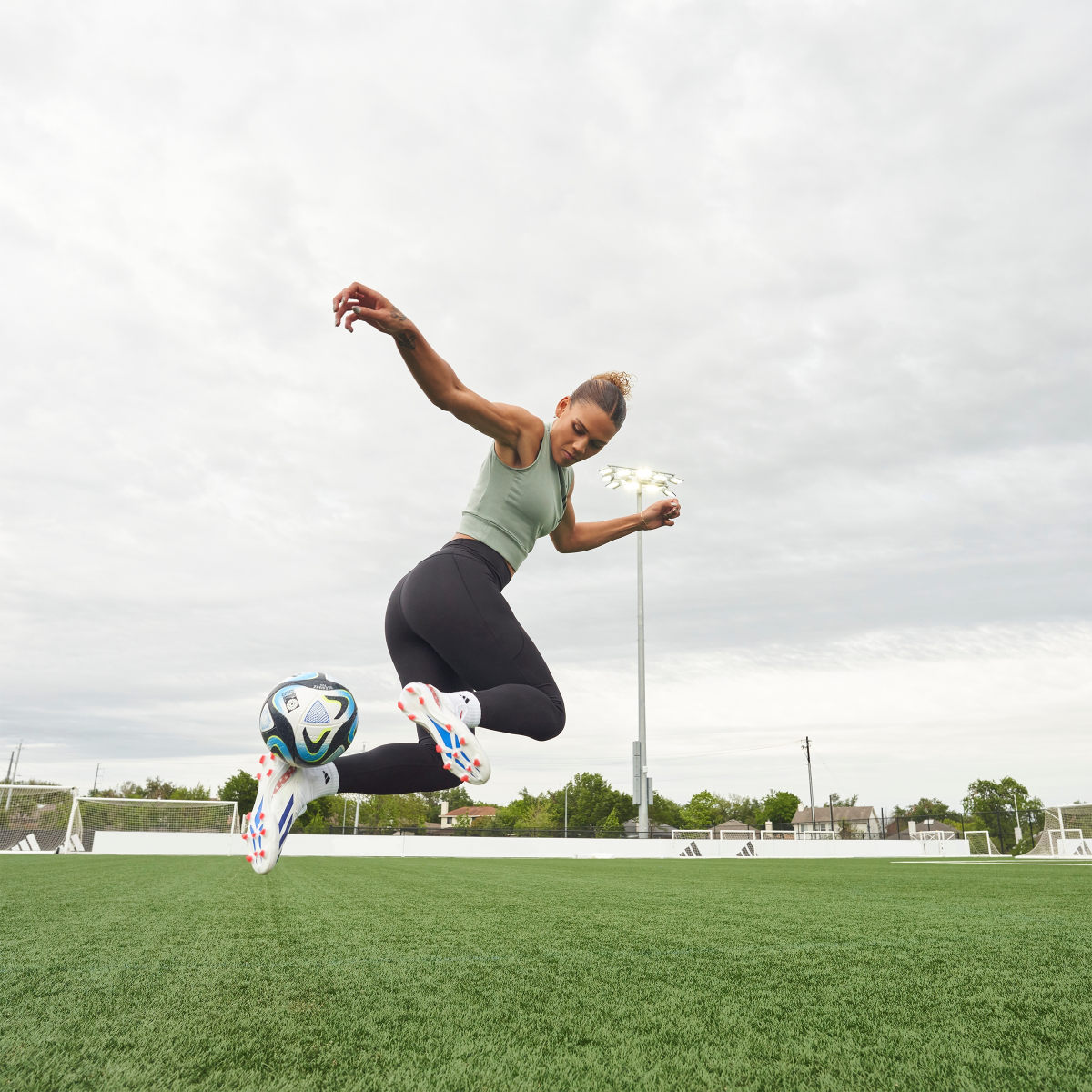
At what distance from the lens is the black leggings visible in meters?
2.73

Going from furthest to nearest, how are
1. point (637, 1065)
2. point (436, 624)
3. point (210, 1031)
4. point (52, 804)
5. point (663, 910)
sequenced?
point (52, 804) < point (663, 910) < point (436, 624) < point (210, 1031) < point (637, 1065)

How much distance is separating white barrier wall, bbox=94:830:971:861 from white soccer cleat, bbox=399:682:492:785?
19620 mm

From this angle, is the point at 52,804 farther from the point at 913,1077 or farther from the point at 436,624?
the point at 913,1077

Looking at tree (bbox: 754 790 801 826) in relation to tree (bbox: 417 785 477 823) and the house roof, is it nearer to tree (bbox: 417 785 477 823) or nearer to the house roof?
the house roof

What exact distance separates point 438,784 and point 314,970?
0.71 metres

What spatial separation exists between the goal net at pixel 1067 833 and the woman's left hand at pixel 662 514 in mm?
22580

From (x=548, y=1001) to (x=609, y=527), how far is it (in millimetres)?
2248

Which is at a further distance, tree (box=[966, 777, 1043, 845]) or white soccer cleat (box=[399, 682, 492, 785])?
tree (box=[966, 777, 1043, 845])

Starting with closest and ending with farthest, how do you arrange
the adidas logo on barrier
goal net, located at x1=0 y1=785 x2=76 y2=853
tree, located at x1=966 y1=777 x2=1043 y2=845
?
the adidas logo on barrier → goal net, located at x1=0 y1=785 x2=76 y2=853 → tree, located at x1=966 y1=777 x2=1043 y2=845

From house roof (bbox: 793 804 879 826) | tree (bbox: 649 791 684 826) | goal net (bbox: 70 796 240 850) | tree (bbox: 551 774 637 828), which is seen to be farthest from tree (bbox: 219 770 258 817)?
house roof (bbox: 793 804 879 826)

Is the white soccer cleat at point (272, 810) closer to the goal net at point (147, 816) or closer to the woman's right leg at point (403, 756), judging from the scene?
the woman's right leg at point (403, 756)

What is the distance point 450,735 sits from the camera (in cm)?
257

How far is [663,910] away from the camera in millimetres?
4426

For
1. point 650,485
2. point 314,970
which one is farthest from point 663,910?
point 650,485
